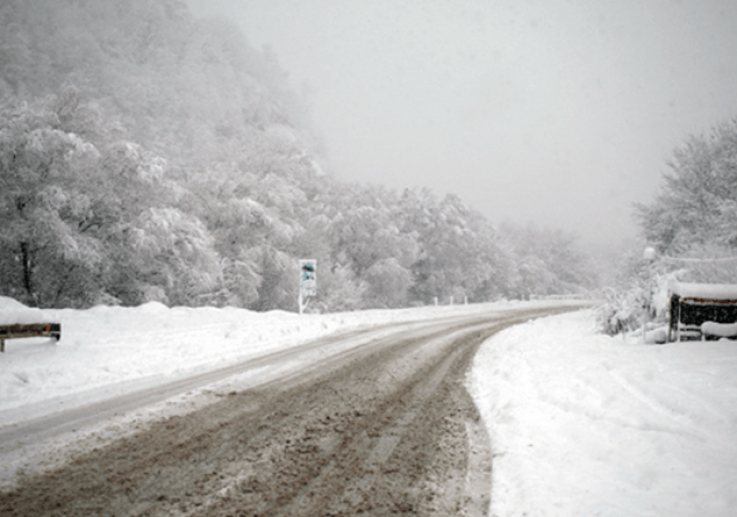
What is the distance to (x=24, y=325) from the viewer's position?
745cm

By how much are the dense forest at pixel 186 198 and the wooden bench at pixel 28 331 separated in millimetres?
7859

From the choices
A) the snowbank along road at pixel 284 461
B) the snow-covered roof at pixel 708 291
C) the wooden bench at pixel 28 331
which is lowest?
the snowbank along road at pixel 284 461

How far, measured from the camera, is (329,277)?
2828cm

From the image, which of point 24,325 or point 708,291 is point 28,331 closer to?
point 24,325

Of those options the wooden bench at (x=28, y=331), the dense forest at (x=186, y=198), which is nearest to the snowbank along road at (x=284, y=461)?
the wooden bench at (x=28, y=331)

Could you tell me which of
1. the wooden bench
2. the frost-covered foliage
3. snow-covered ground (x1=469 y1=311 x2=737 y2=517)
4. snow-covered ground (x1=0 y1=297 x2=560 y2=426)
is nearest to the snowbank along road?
snow-covered ground (x1=469 y1=311 x2=737 y2=517)

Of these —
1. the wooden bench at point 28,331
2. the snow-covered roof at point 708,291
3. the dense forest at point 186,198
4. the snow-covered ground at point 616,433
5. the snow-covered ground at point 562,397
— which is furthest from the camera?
the dense forest at point 186,198

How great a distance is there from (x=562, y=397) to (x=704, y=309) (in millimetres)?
5804

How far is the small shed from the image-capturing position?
8195 mm

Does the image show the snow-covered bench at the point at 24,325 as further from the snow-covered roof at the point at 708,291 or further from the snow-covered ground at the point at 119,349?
the snow-covered roof at the point at 708,291

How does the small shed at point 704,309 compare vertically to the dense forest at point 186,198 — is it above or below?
below

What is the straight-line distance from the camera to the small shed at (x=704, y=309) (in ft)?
26.9

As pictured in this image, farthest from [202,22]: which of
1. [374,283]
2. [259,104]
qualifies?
[374,283]

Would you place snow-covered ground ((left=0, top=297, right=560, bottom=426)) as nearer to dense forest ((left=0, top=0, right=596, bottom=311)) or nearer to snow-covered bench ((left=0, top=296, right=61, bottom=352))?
snow-covered bench ((left=0, top=296, right=61, bottom=352))
